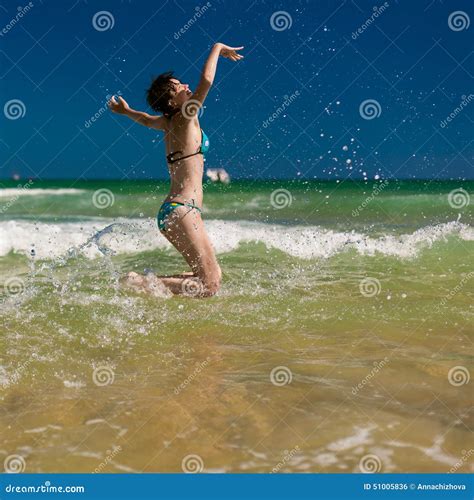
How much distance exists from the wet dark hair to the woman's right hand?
49 centimetres

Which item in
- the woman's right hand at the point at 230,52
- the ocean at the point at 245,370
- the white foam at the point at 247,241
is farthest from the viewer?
the white foam at the point at 247,241

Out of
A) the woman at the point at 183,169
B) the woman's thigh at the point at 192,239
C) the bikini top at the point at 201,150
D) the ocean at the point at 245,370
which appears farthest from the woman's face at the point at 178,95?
the ocean at the point at 245,370

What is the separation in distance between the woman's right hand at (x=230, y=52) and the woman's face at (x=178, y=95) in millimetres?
457

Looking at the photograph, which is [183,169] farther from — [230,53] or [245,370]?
[245,370]

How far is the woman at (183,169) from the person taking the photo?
5578mm

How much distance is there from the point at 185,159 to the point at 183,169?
0.31 feet

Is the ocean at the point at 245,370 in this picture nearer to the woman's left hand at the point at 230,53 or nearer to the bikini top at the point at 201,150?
the bikini top at the point at 201,150

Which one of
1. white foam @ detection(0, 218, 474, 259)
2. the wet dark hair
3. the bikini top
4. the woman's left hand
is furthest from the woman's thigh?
white foam @ detection(0, 218, 474, 259)

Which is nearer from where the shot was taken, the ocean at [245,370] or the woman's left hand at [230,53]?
the ocean at [245,370]

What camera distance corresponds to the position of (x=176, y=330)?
18.1 ft

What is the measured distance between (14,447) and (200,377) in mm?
1355

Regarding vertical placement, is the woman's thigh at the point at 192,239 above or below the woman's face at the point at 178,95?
below

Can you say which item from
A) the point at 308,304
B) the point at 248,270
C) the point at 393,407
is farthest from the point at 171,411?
the point at 248,270

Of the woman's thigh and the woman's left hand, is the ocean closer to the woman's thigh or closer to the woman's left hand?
the woman's thigh
